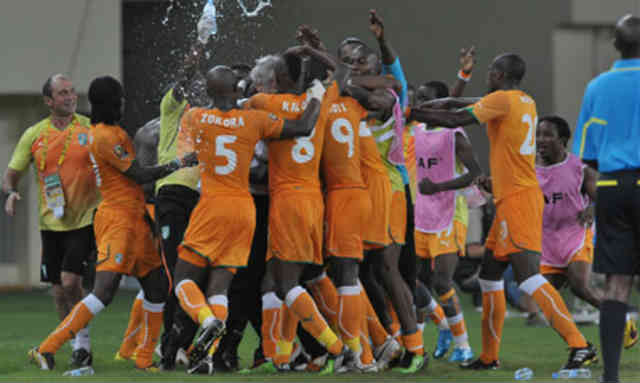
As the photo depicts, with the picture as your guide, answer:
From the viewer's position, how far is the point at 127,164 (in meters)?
6.88

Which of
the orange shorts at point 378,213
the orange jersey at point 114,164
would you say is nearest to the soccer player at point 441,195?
the orange shorts at point 378,213

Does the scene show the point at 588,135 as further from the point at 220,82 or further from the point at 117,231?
the point at 117,231

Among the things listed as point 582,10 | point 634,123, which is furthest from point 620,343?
point 582,10

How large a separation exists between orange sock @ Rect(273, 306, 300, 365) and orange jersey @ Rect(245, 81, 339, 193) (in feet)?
2.88

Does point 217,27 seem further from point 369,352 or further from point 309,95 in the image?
point 369,352

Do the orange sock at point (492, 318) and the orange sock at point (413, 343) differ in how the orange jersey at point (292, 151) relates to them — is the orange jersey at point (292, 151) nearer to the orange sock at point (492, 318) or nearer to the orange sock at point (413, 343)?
the orange sock at point (413, 343)

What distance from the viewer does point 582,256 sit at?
8359 mm

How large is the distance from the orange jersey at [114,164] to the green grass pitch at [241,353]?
3.96 feet

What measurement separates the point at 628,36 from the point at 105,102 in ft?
11.7

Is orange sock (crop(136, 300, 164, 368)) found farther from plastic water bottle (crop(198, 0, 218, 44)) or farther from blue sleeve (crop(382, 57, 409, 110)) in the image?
blue sleeve (crop(382, 57, 409, 110))

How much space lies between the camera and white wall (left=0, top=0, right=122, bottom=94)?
15.9 meters

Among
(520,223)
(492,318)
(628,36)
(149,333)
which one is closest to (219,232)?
(149,333)

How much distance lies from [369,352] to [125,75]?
35.0 ft

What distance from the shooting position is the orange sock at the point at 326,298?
23.0 ft
